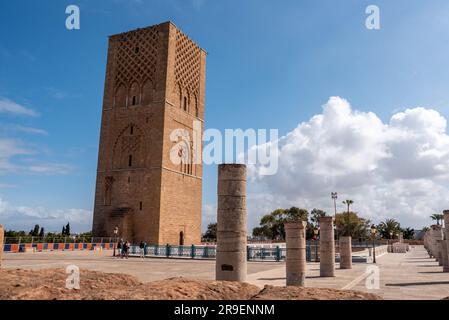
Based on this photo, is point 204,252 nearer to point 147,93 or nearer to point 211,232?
point 147,93

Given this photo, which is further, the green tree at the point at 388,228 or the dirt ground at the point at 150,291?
the green tree at the point at 388,228

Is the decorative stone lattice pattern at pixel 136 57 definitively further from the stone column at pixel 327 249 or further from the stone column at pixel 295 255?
the stone column at pixel 295 255

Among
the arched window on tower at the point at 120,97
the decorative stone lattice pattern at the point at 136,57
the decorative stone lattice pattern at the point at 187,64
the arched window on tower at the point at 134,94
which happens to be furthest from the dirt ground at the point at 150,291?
the arched window on tower at the point at 120,97

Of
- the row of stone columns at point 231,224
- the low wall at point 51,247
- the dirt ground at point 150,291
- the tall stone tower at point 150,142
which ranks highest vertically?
the tall stone tower at point 150,142

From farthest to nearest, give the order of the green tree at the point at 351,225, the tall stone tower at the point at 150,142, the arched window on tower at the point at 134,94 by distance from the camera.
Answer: the green tree at the point at 351,225 < the arched window on tower at the point at 134,94 < the tall stone tower at the point at 150,142

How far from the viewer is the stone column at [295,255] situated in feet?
33.9

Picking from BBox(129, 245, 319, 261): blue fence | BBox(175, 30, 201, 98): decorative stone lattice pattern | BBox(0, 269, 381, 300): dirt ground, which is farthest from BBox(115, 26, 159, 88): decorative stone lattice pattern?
BBox(0, 269, 381, 300): dirt ground

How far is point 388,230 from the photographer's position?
2793 inches

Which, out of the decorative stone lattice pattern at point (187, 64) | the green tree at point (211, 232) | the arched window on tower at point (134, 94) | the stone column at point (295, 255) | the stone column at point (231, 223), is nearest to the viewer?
the stone column at point (231, 223)

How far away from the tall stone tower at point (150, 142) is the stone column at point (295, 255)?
21.3m

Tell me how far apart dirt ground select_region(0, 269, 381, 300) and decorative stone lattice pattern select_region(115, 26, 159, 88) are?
1250 inches

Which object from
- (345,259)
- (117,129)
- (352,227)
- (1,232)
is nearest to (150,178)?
(117,129)
